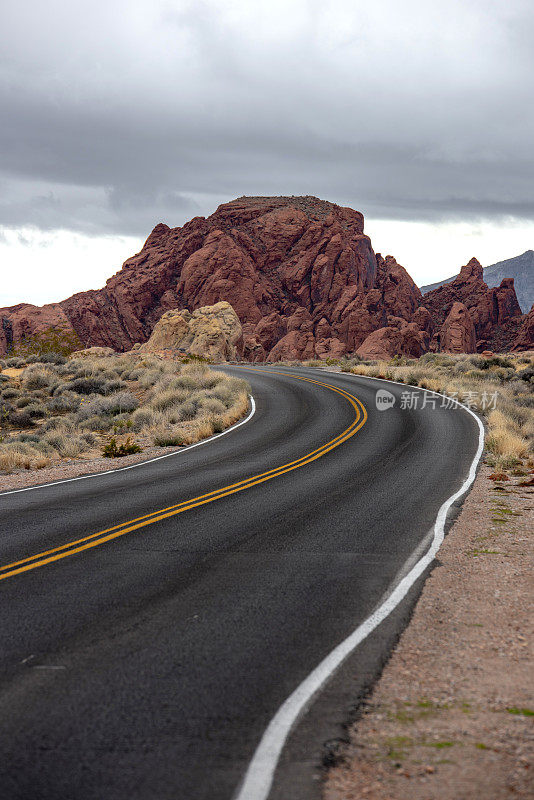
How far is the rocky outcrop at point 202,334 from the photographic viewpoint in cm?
5947

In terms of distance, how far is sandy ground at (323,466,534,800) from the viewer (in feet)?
11.6

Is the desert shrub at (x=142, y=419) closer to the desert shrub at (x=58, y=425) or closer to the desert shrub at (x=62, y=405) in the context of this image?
the desert shrub at (x=58, y=425)

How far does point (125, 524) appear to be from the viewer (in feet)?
31.7

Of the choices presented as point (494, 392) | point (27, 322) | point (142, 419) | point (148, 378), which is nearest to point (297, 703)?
point (142, 419)

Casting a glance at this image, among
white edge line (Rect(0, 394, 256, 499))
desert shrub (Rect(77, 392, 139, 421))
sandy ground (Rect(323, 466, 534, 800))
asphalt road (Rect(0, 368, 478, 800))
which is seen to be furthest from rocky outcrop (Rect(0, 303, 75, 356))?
sandy ground (Rect(323, 466, 534, 800))

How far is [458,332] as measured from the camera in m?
116

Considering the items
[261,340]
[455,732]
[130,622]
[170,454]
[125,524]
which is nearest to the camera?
[455,732]

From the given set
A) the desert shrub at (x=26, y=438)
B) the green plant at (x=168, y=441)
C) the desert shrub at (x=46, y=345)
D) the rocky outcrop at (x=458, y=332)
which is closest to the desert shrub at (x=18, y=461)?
the green plant at (x=168, y=441)

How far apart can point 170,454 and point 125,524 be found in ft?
27.3

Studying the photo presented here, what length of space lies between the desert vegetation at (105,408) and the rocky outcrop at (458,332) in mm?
84585

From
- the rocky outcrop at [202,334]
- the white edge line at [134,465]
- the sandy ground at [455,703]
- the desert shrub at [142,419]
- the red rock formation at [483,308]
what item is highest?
the red rock formation at [483,308]

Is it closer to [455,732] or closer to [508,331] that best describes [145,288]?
[508,331]

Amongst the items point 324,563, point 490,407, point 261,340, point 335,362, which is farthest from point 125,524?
point 261,340

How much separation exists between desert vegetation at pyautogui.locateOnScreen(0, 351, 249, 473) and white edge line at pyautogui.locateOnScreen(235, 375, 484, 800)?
12716 mm
